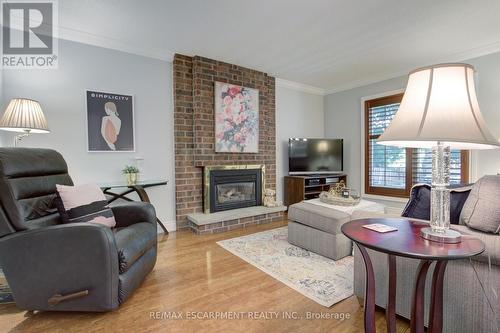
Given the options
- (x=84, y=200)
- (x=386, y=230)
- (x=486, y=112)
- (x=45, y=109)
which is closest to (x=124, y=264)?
(x=84, y=200)

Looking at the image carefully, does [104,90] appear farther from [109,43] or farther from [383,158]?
[383,158]

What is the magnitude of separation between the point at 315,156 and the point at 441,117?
3.80 m

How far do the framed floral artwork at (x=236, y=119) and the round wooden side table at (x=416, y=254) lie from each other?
2.80 meters

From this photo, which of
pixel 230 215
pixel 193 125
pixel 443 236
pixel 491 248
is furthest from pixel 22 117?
pixel 491 248

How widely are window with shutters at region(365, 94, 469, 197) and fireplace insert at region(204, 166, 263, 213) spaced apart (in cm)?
219

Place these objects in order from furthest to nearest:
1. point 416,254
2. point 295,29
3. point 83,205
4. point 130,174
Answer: point 130,174 < point 295,29 < point 83,205 < point 416,254

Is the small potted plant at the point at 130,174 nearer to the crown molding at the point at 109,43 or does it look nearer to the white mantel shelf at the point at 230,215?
the white mantel shelf at the point at 230,215

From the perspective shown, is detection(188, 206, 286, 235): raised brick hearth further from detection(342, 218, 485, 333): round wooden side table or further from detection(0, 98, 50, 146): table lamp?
detection(342, 218, 485, 333): round wooden side table

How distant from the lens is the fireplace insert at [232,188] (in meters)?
3.67

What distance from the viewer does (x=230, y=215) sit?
354 centimetres

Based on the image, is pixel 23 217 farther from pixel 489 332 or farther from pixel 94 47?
pixel 489 332

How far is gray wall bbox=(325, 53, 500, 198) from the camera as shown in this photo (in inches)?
129

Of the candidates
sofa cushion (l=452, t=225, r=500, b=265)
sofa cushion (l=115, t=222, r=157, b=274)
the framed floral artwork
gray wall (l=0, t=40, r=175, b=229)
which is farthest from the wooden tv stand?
sofa cushion (l=452, t=225, r=500, b=265)

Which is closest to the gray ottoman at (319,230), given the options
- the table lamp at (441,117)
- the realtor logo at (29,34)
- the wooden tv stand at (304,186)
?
the table lamp at (441,117)
